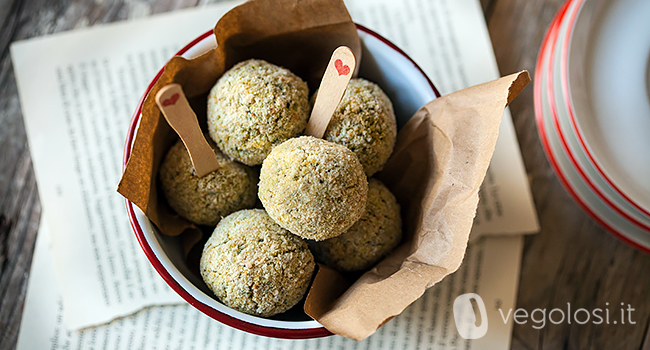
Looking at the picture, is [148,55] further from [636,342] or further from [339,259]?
[636,342]

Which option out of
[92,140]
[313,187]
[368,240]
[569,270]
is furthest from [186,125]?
[569,270]

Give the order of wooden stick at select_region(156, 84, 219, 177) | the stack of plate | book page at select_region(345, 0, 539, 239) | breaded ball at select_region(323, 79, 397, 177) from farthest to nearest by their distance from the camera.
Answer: book page at select_region(345, 0, 539, 239)
the stack of plate
breaded ball at select_region(323, 79, 397, 177)
wooden stick at select_region(156, 84, 219, 177)

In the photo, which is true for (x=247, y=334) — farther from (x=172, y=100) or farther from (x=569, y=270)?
(x=569, y=270)

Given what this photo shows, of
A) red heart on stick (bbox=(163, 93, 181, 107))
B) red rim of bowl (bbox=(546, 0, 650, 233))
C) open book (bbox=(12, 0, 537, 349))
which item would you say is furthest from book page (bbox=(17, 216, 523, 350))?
red heart on stick (bbox=(163, 93, 181, 107))

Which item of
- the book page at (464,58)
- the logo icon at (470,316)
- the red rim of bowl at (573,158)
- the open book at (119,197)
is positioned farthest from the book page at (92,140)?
the red rim of bowl at (573,158)

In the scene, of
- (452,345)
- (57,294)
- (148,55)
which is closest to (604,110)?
(452,345)

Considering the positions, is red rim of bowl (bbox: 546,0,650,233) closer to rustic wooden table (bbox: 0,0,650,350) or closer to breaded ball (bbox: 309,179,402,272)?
rustic wooden table (bbox: 0,0,650,350)
